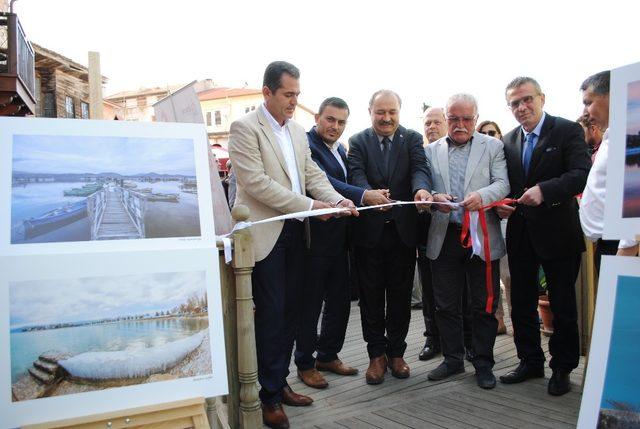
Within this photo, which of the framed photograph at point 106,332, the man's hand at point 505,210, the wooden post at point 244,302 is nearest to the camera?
the framed photograph at point 106,332

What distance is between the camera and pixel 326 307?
341cm

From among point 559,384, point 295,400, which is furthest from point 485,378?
point 295,400

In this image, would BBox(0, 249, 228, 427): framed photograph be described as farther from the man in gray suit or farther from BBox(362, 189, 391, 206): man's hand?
the man in gray suit

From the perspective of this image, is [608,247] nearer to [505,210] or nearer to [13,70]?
[505,210]

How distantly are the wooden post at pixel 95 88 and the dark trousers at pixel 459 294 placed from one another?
2.83 metres

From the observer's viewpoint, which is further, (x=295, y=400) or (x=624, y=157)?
(x=295, y=400)

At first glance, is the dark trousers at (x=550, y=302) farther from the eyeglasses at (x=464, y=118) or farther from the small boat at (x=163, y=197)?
the small boat at (x=163, y=197)

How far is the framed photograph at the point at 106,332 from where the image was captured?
1.56 meters

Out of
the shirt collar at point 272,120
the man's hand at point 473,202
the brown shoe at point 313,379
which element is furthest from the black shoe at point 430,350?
the shirt collar at point 272,120

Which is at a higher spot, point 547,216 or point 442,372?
point 547,216

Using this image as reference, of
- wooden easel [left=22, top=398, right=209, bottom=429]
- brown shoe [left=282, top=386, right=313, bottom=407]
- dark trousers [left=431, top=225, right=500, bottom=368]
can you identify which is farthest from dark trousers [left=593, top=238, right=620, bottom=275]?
wooden easel [left=22, top=398, right=209, bottom=429]

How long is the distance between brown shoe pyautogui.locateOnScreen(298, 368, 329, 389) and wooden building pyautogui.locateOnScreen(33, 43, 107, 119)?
53.8 feet

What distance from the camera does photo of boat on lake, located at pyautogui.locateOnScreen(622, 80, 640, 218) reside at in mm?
1662

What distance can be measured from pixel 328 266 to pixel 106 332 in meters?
1.71
